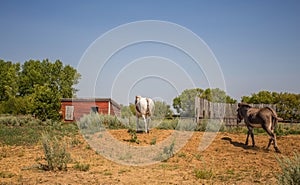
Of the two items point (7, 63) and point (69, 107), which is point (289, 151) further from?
point (7, 63)

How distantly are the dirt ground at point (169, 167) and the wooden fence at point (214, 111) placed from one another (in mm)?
7882

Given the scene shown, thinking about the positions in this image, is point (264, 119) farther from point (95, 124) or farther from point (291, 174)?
point (95, 124)

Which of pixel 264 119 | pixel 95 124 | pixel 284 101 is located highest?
pixel 284 101

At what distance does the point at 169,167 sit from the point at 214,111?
1590 cm

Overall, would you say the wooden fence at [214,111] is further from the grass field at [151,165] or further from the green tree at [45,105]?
the green tree at [45,105]

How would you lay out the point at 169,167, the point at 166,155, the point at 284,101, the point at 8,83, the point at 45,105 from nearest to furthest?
the point at 169,167 → the point at 166,155 → the point at 45,105 → the point at 284,101 → the point at 8,83

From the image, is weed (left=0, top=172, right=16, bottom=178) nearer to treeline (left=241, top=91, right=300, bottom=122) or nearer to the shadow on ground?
the shadow on ground

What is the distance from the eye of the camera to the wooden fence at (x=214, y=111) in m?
20.5

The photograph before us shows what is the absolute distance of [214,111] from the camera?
23.6m

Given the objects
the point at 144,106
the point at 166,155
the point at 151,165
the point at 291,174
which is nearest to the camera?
the point at 291,174

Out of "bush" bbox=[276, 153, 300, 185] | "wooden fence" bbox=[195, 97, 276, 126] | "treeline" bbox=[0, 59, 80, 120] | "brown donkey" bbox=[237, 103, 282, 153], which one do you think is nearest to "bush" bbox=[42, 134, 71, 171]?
"bush" bbox=[276, 153, 300, 185]

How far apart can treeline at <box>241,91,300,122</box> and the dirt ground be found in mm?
29050

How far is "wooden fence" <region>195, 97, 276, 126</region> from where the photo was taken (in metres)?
20.5

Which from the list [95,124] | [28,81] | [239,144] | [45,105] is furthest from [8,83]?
[239,144]
